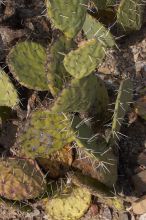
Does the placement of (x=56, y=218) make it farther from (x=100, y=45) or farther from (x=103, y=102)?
(x=100, y=45)

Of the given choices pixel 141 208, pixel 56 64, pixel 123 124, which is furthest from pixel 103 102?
pixel 141 208

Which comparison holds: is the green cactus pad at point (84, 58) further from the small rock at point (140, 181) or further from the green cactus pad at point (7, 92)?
the small rock at point (140, 181)

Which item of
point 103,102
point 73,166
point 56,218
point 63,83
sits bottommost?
point 56,218

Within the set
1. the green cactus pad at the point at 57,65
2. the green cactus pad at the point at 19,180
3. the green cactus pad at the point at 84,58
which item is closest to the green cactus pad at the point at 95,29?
the green cactus pad at the point at 57,65

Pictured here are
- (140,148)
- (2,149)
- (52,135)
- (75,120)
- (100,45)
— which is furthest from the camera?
(2,149)

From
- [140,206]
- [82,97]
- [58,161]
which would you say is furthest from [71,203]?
[82,97]

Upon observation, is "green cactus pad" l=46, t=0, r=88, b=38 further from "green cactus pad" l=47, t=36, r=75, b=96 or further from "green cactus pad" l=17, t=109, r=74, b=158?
"green cactus pad" l=17, t=109, r=74, b=158
